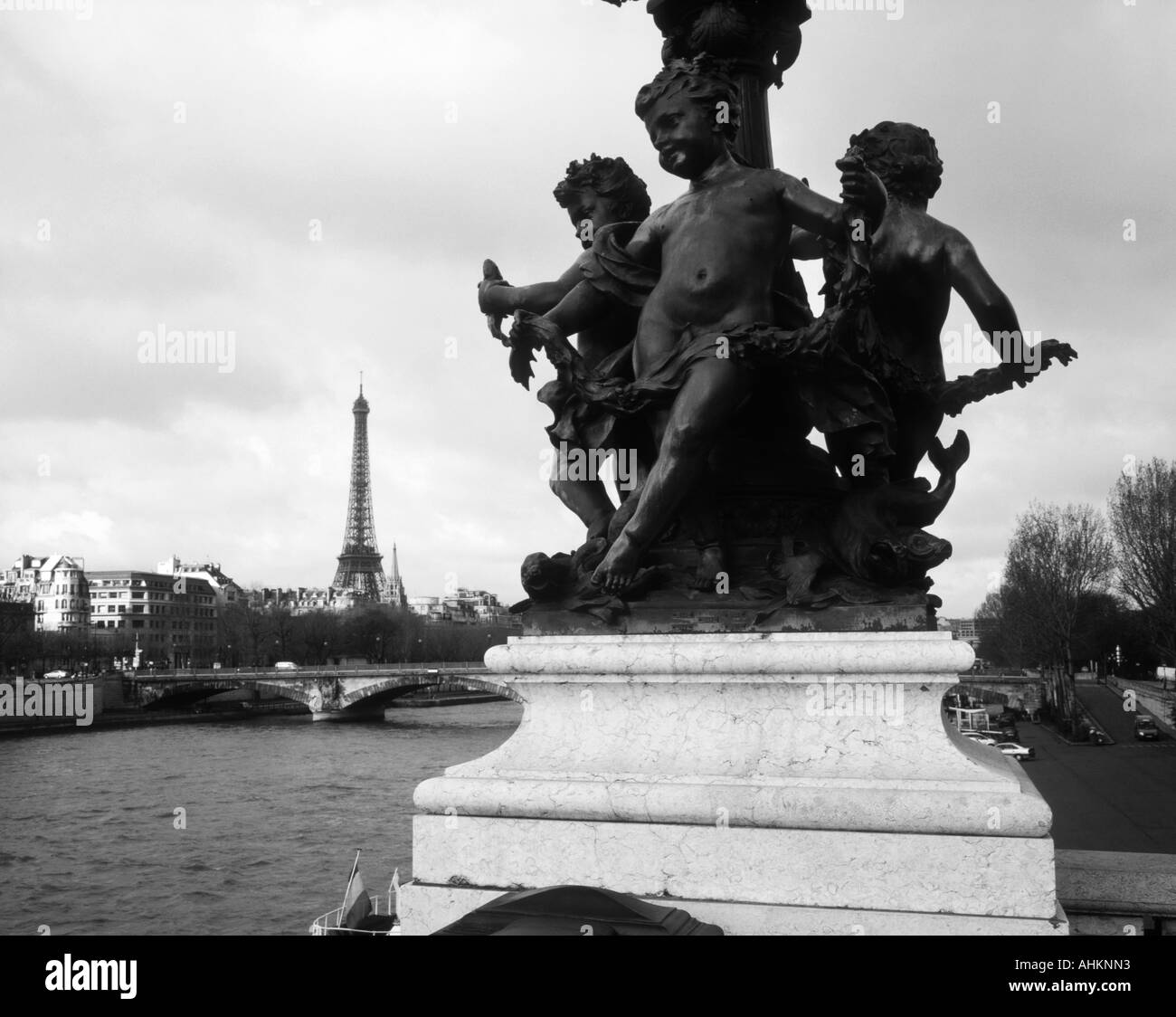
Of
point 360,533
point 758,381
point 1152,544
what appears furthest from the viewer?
point 360,533

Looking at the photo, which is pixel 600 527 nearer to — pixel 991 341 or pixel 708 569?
pixel 708 569

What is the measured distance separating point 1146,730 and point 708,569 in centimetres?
4721

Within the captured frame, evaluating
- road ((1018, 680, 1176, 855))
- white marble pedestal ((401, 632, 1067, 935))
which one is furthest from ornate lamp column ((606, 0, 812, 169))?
road ((1018, 680, 1176, 855))

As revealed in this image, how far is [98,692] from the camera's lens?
221ft

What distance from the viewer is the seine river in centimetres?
2148

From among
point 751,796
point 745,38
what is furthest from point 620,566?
point 745,38

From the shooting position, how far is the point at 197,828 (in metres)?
30.0

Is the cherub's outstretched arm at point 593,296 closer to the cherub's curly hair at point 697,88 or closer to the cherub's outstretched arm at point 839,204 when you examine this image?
the cherub's curly hair at point 697,88

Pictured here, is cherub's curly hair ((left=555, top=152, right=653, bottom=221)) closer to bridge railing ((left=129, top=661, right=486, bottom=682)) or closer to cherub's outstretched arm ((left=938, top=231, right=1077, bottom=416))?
cherub's outstretched arm ((left=938, top=231, right=1077, bottom=416))

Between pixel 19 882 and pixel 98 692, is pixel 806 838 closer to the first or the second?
pixel 19 882

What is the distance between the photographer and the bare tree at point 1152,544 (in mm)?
37344
